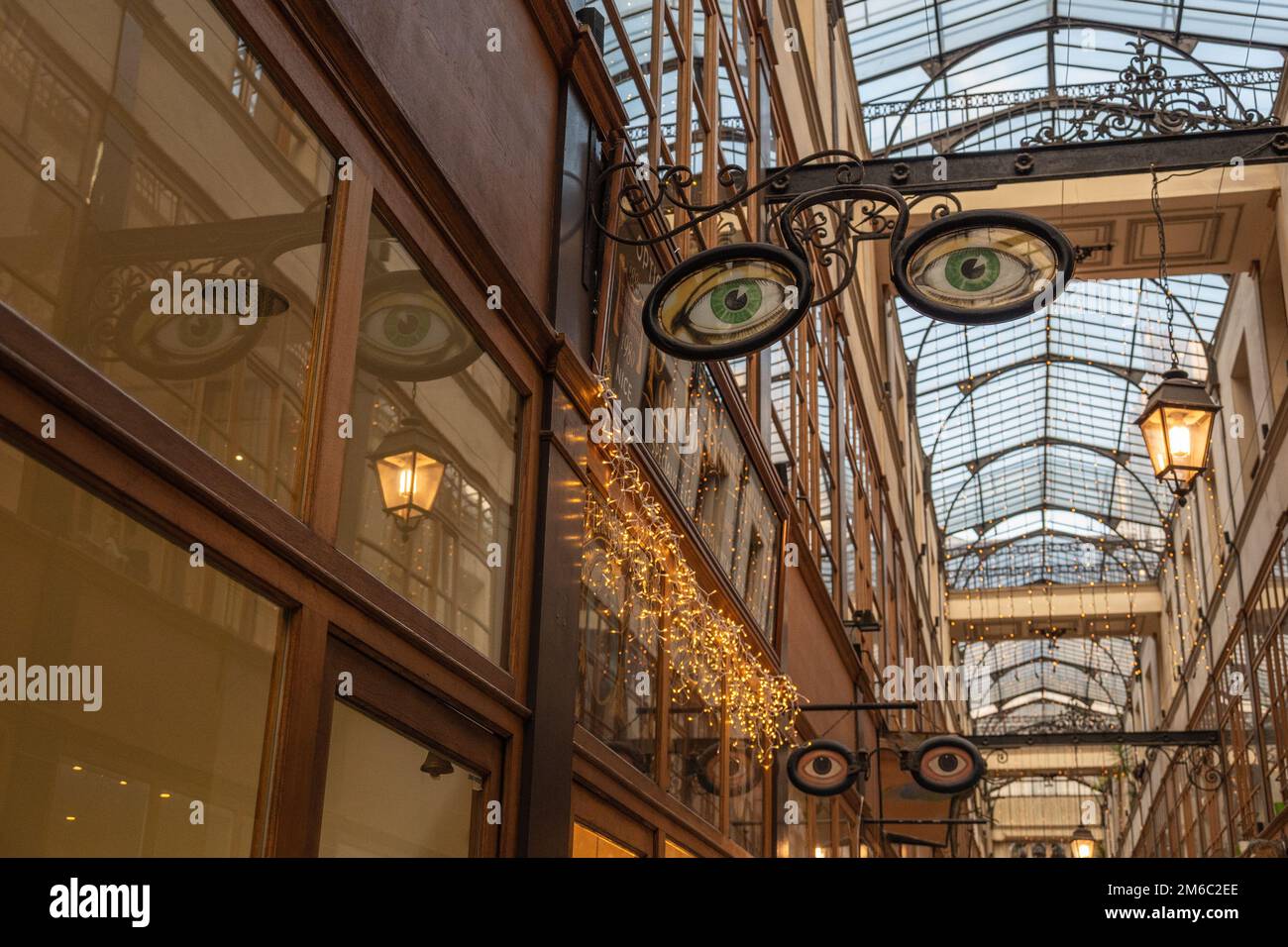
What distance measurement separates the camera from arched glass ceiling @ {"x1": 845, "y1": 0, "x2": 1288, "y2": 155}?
17812mm

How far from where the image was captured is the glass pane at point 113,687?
93.4 inches

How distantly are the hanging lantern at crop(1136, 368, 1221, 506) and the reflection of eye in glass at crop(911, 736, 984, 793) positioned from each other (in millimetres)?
3143

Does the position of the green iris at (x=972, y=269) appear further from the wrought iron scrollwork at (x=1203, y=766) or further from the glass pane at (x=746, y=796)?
the wrought iron scrollwork at (x=1203, y=766)

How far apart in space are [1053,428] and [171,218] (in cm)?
3093

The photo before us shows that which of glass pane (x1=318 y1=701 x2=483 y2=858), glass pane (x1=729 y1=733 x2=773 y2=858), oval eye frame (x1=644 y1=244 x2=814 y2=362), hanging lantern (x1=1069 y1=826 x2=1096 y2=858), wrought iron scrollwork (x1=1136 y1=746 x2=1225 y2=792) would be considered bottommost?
glass pane (x1=318 y1=701 x2=483 y2=858)

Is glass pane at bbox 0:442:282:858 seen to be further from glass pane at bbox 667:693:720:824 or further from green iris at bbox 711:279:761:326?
glass pane at bbox 667:693:720:824

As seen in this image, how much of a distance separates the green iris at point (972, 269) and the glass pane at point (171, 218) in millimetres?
2321

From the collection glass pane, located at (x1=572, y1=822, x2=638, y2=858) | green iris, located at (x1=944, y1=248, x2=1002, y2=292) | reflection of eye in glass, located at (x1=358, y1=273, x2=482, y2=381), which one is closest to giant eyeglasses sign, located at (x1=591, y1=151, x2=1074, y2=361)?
green iris, located at (x1=944, y1=248, x2=1002, y2=292)

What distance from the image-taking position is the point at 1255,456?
15.8m

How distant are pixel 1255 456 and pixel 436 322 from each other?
13754 mm

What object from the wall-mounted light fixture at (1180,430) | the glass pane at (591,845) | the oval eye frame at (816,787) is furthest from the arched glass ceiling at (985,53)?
the glass pane at (591,845)

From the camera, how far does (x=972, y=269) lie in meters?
4.93

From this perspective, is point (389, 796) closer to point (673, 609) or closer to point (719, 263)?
point (719, 263)
